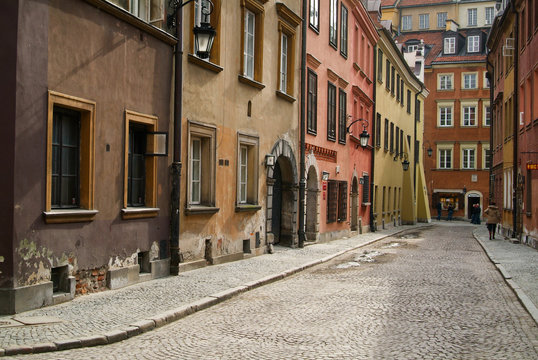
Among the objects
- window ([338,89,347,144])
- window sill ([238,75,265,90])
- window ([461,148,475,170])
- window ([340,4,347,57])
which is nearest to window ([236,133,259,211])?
window sill ([238,75,265,90])

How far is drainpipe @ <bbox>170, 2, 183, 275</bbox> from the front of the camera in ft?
44.9

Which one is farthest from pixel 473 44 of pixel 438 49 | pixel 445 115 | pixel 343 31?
pixel 343 31

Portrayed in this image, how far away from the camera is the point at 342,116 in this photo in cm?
2906

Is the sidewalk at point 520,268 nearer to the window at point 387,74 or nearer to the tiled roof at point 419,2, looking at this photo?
the window at point 387,74

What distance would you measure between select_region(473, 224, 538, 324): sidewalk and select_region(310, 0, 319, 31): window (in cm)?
939

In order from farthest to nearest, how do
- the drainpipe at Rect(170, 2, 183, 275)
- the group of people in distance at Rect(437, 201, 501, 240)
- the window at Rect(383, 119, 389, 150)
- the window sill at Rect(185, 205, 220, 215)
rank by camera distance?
the window at Rect(383, 119, 389, 150)
the group of people in distance at Rect(437, 201, 501, 240)
the window sill at Rect(185, 205, 220, 215)
the drainpipe at Rect(170, 2, 183, 275)

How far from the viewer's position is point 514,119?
1156 inches

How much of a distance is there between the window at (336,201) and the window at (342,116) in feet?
6.08

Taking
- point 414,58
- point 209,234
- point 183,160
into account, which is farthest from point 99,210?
point 414,58

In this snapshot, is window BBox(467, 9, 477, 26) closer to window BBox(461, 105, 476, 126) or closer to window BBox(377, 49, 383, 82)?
window BBox(461, 105, 476, 126)

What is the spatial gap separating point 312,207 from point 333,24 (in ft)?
23.8

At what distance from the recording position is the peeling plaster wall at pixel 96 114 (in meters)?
9.51

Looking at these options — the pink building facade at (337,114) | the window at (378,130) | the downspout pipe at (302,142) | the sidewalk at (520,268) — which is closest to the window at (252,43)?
the downspout pipe at (302,142)

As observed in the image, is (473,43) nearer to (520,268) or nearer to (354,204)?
(354,204)
